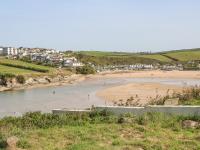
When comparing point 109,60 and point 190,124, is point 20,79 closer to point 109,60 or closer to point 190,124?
point 190,124

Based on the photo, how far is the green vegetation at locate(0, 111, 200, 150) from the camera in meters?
11.6

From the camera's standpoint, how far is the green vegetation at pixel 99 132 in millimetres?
11594

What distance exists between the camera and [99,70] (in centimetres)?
14025

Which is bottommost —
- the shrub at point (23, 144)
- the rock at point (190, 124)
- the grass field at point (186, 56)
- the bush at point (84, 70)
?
the bush at point (84, 70)

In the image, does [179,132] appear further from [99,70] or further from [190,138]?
[99,70]

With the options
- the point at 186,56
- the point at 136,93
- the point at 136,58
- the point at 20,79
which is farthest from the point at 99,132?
the point at 186,56

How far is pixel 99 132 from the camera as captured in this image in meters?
12.9

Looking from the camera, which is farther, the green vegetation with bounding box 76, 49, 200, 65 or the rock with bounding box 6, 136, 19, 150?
the green vegetation with bounding box 76, 49, 200, 65

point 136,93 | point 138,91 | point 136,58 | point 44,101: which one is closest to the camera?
point 44,101

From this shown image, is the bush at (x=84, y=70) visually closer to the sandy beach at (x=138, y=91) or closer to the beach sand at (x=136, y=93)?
the sandy beach at (x=138, y=91)

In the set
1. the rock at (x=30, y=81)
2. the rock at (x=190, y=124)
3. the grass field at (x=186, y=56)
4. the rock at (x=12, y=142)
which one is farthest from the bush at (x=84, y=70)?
the rock at (x=12, y=142)

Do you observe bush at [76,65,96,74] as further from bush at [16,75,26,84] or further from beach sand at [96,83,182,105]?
beach sand at [96,83,182,105]

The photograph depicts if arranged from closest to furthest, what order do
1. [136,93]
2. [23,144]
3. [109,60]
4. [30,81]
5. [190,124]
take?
[23,144] → [190,124] → [136,93] → [30,81] → [109,60]

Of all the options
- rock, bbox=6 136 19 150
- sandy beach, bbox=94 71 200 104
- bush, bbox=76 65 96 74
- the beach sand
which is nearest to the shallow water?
the beach sand
